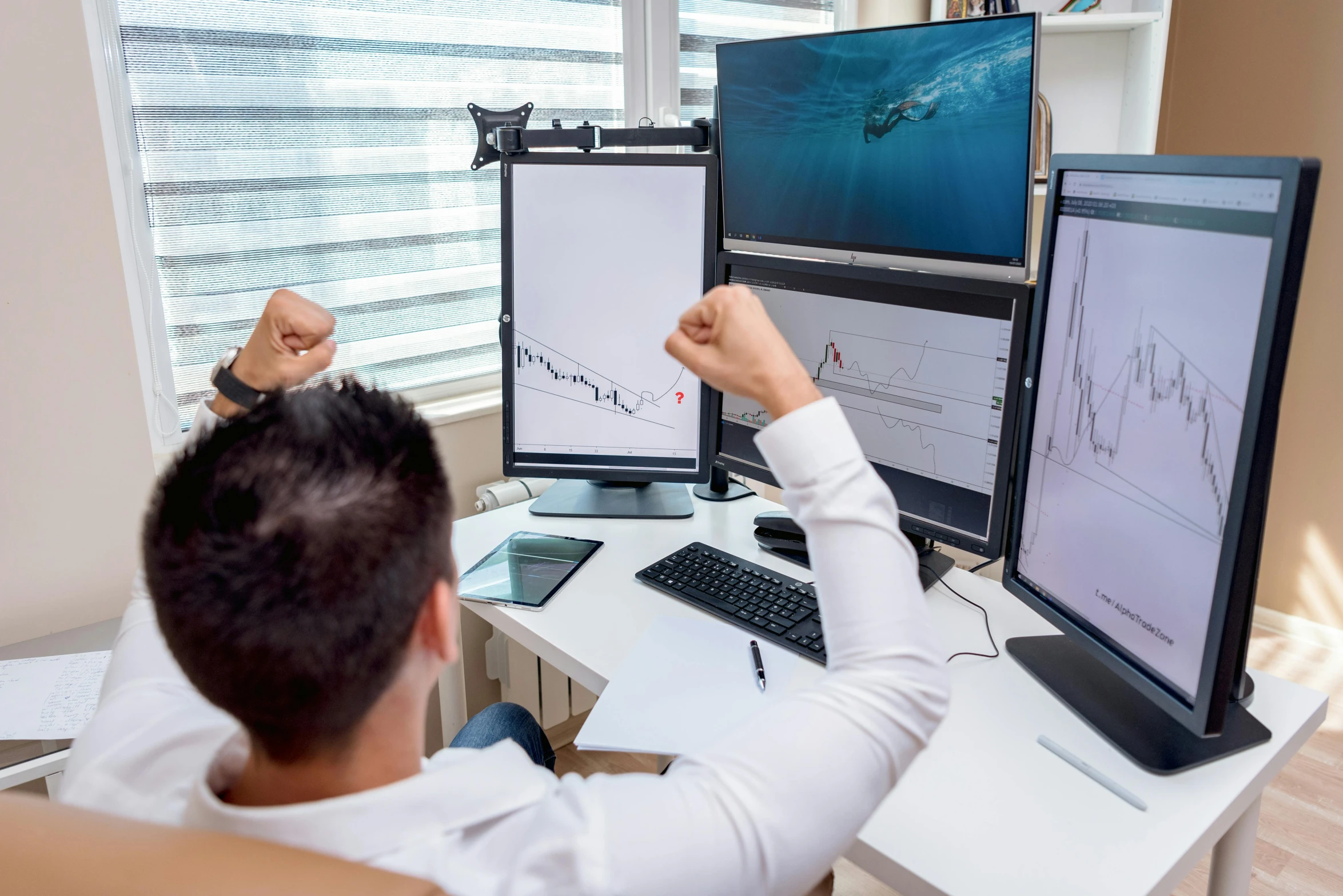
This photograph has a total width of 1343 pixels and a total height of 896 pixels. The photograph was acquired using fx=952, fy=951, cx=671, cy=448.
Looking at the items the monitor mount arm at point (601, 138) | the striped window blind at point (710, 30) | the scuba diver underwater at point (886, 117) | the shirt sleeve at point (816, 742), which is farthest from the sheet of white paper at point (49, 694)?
the striped window blind at point (710, 30)

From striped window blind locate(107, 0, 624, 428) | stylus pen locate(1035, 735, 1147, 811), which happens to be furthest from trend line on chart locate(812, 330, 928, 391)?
striped window blind locate(107, 0, 624, 428)

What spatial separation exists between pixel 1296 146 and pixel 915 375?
5.99 feet

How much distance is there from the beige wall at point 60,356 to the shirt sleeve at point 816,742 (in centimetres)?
115

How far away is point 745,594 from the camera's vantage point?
1347 millimetres

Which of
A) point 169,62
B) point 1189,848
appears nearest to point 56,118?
point 169,62

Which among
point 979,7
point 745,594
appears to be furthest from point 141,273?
point 979,7

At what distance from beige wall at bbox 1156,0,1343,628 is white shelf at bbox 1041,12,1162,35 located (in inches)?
18.7

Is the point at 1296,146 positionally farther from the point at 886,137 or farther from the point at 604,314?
the point at 604,314

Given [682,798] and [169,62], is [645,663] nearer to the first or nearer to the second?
[682,798]

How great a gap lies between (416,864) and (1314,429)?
9.00ft

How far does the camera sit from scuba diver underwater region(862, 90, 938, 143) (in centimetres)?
130

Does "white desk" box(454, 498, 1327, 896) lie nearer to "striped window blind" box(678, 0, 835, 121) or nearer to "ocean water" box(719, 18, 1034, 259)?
"ocean water" box(719, 18, 1034, 259)

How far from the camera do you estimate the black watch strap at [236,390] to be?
1.00 meters

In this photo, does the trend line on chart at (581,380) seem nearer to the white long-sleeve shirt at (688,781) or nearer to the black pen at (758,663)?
the black pen at (758,663)
